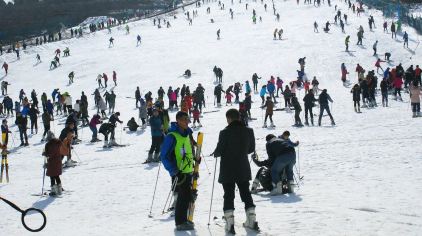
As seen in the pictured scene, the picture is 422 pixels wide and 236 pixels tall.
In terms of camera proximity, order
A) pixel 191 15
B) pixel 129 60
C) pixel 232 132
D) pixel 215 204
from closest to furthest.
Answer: pixel 232 132, pixel 215 204, pixel 129 60, pixel 191 15

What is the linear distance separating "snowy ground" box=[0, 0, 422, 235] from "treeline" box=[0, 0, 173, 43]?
47375mm

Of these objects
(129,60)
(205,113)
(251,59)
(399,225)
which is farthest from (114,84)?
(399,225)

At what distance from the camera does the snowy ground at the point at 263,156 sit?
24.0ft

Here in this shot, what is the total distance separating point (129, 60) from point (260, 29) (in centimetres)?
1309

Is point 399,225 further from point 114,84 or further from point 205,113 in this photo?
point 114,84

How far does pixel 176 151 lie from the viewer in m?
6.68

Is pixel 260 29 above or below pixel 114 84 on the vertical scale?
above

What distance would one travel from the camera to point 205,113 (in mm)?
24969

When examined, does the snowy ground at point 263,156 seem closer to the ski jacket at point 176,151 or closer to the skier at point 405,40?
the skier at point 405,40

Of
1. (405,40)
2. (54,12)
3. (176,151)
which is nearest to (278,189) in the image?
(176,151)

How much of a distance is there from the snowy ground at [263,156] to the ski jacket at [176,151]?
0.80 metres

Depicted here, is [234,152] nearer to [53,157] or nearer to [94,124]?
[53,157]

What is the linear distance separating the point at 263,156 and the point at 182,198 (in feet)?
24.3

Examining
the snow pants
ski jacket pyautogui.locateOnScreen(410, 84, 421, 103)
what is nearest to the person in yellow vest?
the snow pants
